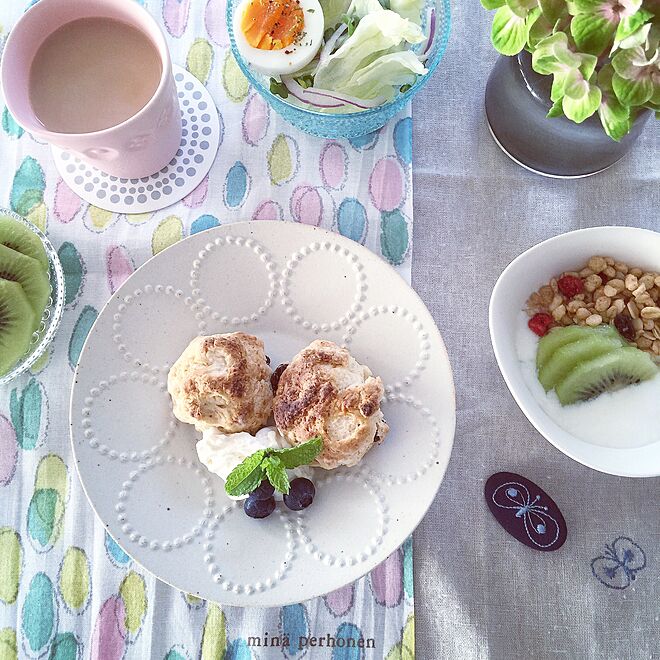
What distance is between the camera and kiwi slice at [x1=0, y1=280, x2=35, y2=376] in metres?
0.94

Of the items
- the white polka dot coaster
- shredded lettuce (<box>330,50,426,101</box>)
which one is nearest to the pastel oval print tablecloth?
the white polka dot coaster

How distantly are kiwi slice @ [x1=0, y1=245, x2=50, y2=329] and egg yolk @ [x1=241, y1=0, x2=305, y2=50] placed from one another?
0.44 m

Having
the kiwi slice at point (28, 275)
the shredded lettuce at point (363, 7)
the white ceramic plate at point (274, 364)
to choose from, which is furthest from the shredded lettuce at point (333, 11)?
the kiwi slice at point (28, 275)

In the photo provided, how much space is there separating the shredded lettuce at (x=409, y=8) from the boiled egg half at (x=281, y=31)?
4.0 inches

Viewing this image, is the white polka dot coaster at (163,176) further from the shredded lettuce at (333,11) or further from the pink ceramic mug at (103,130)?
the shredded lettuce at (333,11)

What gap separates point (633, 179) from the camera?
108 centimetres

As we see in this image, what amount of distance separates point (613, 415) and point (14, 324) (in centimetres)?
82

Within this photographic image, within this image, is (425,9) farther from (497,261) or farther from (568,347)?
(568,347)

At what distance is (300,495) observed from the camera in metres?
0.86

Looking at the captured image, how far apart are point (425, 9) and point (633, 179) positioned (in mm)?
406

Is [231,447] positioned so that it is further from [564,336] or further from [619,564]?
[619,564]

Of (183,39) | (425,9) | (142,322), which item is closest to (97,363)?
(142,322)

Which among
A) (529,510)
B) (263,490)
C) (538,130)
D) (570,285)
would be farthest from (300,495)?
(538,130)

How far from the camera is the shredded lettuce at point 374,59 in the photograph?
3.00 ft
